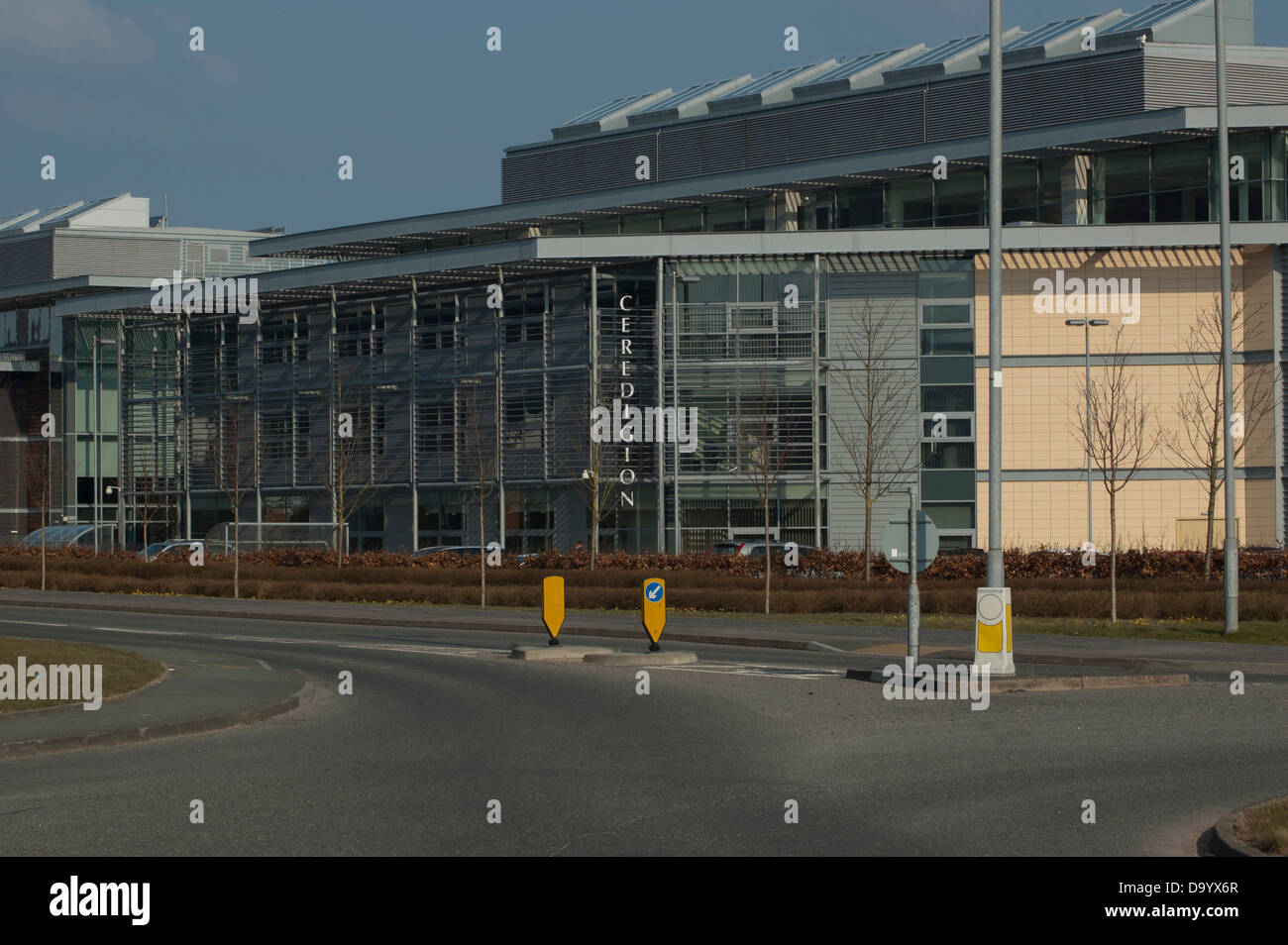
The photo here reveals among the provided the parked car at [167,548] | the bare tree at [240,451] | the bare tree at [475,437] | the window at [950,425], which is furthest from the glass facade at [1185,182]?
the parked car at [167,548]

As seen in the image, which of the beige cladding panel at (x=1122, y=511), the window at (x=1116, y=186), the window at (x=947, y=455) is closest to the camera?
the beige cladding panel at (x=1122, y=511)

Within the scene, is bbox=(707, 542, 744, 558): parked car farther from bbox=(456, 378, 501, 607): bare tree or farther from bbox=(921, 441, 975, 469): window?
bbox=(456, 378, 501, 607): bare tree

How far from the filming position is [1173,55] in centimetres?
5506

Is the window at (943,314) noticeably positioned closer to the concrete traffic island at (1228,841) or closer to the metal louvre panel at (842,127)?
the metal louvre panel at (842,127)

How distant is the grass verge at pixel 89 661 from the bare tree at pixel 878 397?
33632mm

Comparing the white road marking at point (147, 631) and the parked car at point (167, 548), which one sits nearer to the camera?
the white road marking at point (147, 631)

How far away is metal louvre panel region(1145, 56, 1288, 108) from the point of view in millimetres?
54750

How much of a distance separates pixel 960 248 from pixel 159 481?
1434 inches

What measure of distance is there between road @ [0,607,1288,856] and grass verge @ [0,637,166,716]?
90.1 inches

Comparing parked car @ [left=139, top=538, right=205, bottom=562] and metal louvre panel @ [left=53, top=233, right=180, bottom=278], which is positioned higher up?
metal louvre panel @ [left=53, top=233, right=180, bottom=278]

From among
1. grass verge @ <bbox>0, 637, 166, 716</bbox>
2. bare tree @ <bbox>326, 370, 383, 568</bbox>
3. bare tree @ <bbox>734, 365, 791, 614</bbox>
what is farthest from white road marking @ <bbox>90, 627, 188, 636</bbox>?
bare tree @ <bbox>326, 370, 383, 568</bbox>

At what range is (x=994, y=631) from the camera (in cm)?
2008

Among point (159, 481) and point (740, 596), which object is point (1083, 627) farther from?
point (159, 481)

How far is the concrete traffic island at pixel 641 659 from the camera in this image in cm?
2403
